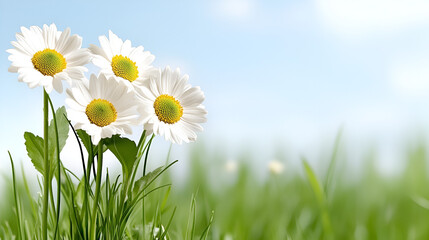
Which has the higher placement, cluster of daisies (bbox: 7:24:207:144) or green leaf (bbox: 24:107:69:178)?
cluster of daisies (bbox: 7:24:207:144)

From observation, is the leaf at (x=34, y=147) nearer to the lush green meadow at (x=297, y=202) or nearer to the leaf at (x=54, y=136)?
the leaf at (x=54, y=136)

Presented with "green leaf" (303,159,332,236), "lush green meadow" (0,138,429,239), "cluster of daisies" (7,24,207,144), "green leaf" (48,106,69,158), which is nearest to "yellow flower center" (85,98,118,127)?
"cluster of daisies" (7,24,207,144)

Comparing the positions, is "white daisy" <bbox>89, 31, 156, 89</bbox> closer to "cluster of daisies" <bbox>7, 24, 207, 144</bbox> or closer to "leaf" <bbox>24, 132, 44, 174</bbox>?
"cluster of daisies" <bbox>7, 24, 207, 144</bbox>

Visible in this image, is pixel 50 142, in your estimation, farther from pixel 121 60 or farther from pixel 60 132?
pixel 121 60

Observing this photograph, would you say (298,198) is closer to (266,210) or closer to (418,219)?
(266,210)

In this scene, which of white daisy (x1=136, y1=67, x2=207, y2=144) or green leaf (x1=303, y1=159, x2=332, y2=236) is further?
green leaf (x1=303, y1=159, x2=332, y2=236)
